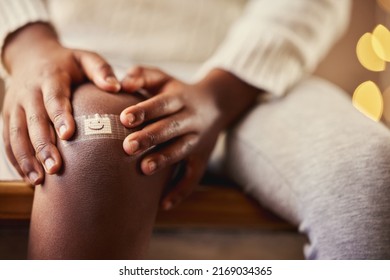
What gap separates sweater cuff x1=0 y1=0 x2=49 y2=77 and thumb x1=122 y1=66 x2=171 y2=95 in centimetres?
18

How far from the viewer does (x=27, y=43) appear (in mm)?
610

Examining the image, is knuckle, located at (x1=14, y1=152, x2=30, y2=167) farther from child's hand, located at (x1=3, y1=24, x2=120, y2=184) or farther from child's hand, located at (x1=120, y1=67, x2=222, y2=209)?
child's hand, located at (x1=120, y1=67, x2=222, y2=209)

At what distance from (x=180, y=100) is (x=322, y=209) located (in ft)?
0.71

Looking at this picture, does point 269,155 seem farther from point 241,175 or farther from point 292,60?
point 292,60

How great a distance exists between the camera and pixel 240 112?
0.69 meters

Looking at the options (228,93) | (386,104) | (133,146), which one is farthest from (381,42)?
(133,146)

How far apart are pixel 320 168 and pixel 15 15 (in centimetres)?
46

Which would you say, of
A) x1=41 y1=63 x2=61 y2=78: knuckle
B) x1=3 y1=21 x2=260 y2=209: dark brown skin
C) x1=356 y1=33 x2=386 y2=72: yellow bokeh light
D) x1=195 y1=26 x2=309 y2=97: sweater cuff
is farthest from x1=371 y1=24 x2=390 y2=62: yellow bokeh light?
x1=41 y1=63 x2=61 y2=78: knuckle

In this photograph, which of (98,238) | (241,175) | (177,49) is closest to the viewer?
(98,238)

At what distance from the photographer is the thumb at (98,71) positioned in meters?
0.52

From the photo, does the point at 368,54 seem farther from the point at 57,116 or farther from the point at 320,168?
the point at 57,116

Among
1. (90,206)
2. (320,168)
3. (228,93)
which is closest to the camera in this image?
(90,206)

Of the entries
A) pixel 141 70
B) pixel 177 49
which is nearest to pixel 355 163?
pixel 141 70

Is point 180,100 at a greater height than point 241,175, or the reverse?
point 180,100
